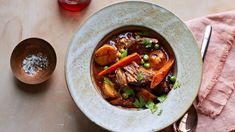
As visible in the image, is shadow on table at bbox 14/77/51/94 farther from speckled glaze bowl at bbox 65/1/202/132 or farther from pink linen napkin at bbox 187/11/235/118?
pink linen napkin at bbox 187/11/235/118

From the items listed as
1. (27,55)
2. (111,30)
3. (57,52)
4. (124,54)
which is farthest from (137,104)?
(27,55)

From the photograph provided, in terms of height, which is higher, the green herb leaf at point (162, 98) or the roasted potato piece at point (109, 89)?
the green herb leaf at point (162, 98)

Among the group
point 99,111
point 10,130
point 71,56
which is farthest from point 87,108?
point 10,130

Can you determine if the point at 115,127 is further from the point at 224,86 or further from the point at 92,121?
the point at 224,86

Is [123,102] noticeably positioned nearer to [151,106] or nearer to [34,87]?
[151,106]

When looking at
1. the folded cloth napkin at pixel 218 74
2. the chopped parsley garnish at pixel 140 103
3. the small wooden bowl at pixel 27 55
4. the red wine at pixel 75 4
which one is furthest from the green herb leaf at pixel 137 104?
the red wine at pixel 75 4

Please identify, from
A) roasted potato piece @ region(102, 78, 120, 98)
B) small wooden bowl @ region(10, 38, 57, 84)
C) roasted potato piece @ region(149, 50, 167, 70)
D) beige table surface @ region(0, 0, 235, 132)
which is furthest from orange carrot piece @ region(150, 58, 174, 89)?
small wooden bowl @ region(10, 38, 57, 84)

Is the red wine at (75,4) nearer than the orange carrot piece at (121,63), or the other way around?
the orange carrot piece at (121,63)

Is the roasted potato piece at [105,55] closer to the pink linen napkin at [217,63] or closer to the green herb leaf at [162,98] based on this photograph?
the green herb leaf at [162,98]
